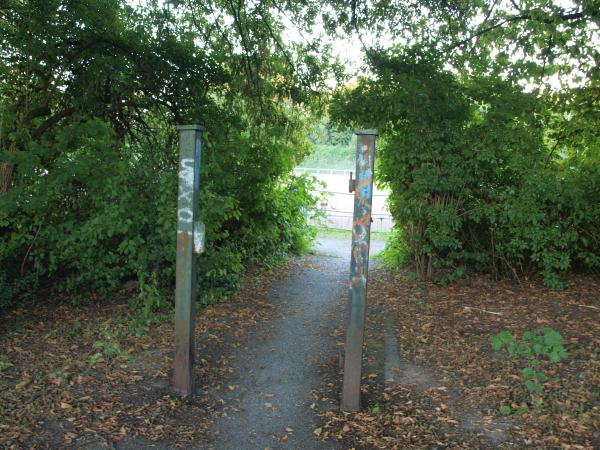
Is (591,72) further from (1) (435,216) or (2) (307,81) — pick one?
(2) (307,81)

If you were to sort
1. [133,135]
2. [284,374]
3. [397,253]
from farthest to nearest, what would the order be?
1. [397,253]
2. [133,135]
3. [284,374]

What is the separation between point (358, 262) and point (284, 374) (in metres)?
1.53

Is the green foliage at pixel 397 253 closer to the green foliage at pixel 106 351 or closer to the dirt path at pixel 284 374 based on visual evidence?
the dirt path at pixel 284 374

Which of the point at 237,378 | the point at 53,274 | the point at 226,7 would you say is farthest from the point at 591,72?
the point at 53,274

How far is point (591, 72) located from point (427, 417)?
5.63 metres

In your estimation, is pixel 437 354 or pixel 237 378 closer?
pixel 237 378

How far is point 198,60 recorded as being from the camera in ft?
26.1

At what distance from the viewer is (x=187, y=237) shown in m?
4.20

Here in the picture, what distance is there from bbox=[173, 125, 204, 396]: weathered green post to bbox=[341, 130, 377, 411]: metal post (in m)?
1.23

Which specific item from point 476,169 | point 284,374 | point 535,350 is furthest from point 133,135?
point 535,350

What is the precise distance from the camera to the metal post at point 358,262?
3.96 meters

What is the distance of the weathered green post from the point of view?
13.7 ft

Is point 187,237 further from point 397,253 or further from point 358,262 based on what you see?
point 397,253

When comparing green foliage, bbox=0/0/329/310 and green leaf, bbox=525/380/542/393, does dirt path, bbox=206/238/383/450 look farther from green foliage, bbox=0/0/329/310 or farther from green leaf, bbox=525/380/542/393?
green leaf, bbox=525/380/542/393
